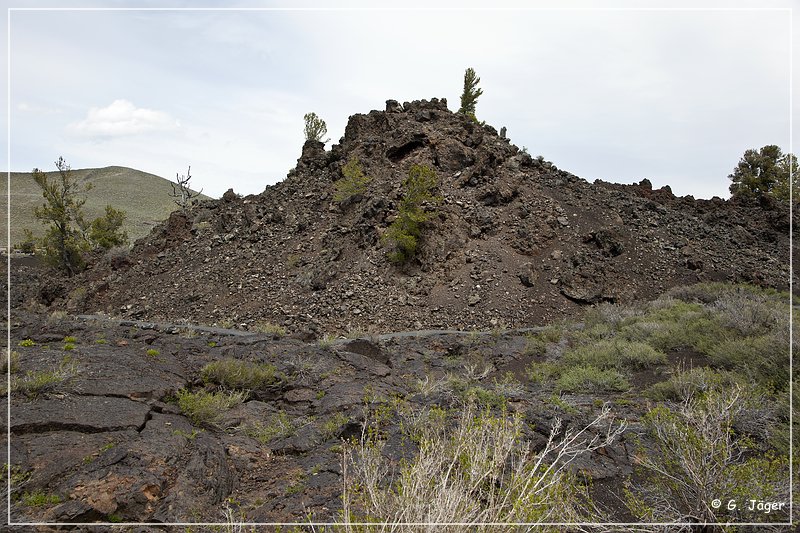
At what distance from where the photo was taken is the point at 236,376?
24.8 feet

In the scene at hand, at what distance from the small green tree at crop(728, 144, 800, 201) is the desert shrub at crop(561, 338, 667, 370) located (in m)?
26.0

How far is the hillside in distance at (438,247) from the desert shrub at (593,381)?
24.8ft

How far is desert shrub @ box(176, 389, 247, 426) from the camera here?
5.82 metres

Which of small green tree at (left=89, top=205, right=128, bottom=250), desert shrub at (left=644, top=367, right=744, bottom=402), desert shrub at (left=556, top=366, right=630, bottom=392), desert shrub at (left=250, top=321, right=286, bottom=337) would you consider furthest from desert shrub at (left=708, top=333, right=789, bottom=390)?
small green tree at (left=89, top=205, right=128, bottom=250)

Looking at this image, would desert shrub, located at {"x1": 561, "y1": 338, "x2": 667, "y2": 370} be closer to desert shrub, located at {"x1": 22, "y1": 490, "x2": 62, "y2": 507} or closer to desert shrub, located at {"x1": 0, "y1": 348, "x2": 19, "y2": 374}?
desert shrub, located at {"x1": 22, "y1": 490, "x2": 62, "y2": 507}

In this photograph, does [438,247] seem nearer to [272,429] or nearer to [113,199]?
[272,429]

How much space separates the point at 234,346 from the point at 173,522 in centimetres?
677

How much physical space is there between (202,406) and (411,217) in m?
13.4

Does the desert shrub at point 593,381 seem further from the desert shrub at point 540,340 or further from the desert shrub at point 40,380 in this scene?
the desert shrub at point 40,380

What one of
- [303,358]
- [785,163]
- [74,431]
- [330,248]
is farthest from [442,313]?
[785,163]

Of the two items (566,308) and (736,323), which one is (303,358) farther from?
(566,308)

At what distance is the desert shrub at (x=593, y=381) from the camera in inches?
324

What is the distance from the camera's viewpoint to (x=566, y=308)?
1714 cm

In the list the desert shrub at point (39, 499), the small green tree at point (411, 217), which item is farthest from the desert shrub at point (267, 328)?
the desert shrub at point (39, 499)
